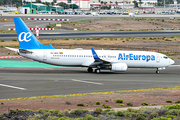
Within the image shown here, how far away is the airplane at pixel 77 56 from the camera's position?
43656 millimetres

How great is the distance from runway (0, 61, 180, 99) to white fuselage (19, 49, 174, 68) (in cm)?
150

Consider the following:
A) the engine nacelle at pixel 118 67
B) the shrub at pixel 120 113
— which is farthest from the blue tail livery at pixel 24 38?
the shrub at pixel 120 113

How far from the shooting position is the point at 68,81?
3706cm

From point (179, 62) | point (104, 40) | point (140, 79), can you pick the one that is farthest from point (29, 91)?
point (104, 40)

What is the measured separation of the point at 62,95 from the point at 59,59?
1547 centimetres

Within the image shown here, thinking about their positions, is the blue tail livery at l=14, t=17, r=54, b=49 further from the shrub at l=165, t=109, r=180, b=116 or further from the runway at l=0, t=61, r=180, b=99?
the shrub at l=165, t=109, r=180, b=116

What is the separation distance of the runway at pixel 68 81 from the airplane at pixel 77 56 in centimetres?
152

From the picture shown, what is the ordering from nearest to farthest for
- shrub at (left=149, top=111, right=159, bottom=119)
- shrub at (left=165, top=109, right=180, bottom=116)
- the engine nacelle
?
shrub at (left=149, top=111, right=159, bottom=119)
shrub at (left=165, top=109, right=180, bottom=116)
the engine nacelle

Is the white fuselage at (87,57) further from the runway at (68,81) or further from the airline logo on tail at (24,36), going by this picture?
the airline logo on tail at (24,36)

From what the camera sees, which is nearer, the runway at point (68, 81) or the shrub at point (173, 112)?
the shrub at point (173, 112)

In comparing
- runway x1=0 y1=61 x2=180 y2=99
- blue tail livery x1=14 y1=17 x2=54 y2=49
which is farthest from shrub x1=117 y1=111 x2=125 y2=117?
blue tail livery x1=14 y1=17 x2=54 y2=49

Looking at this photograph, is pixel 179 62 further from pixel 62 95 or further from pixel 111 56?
pixel 62 95

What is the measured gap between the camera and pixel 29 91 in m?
30.8

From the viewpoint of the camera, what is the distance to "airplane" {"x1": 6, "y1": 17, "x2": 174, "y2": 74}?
143 ft
